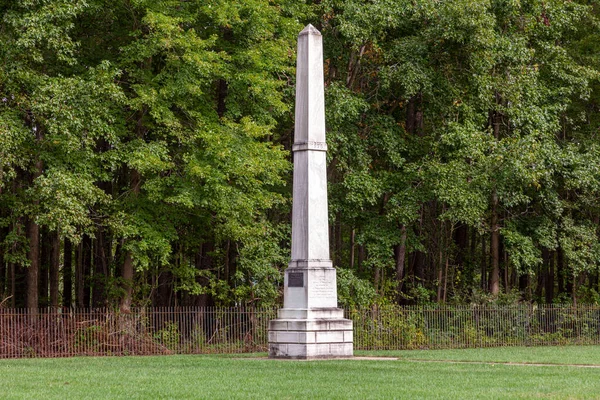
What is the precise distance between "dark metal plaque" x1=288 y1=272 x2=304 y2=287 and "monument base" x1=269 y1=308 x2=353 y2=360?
58 cm

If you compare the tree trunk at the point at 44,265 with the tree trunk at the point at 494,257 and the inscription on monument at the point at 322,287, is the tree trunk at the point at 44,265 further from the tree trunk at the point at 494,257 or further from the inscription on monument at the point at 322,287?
the inscription on monument at the point at 322,287

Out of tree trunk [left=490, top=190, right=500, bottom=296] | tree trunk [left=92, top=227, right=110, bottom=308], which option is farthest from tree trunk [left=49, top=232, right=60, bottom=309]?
tree trunk [left=490, top=190, right=500, bottom=296]

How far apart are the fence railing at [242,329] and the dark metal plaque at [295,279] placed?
6.96m

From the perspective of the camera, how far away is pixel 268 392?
48.6 feet

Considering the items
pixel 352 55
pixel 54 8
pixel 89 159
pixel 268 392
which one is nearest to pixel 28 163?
pixel 89 159

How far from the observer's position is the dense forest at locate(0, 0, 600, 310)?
29.4 meters

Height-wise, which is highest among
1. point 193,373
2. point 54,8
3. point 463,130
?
point 54,8

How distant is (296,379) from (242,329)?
13.7m

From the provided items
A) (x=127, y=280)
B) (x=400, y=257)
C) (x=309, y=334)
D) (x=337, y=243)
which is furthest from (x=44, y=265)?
(x=309, y=334)

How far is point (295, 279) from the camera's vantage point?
2333 cm

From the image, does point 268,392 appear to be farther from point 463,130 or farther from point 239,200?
point 463,130

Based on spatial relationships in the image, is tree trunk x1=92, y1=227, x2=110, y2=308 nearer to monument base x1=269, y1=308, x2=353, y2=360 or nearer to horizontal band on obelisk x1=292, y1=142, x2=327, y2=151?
monument base x1=269, y1=308, x2=353, y2=360

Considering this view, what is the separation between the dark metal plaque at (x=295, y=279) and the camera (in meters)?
23.2

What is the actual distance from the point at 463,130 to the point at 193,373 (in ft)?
61.9
